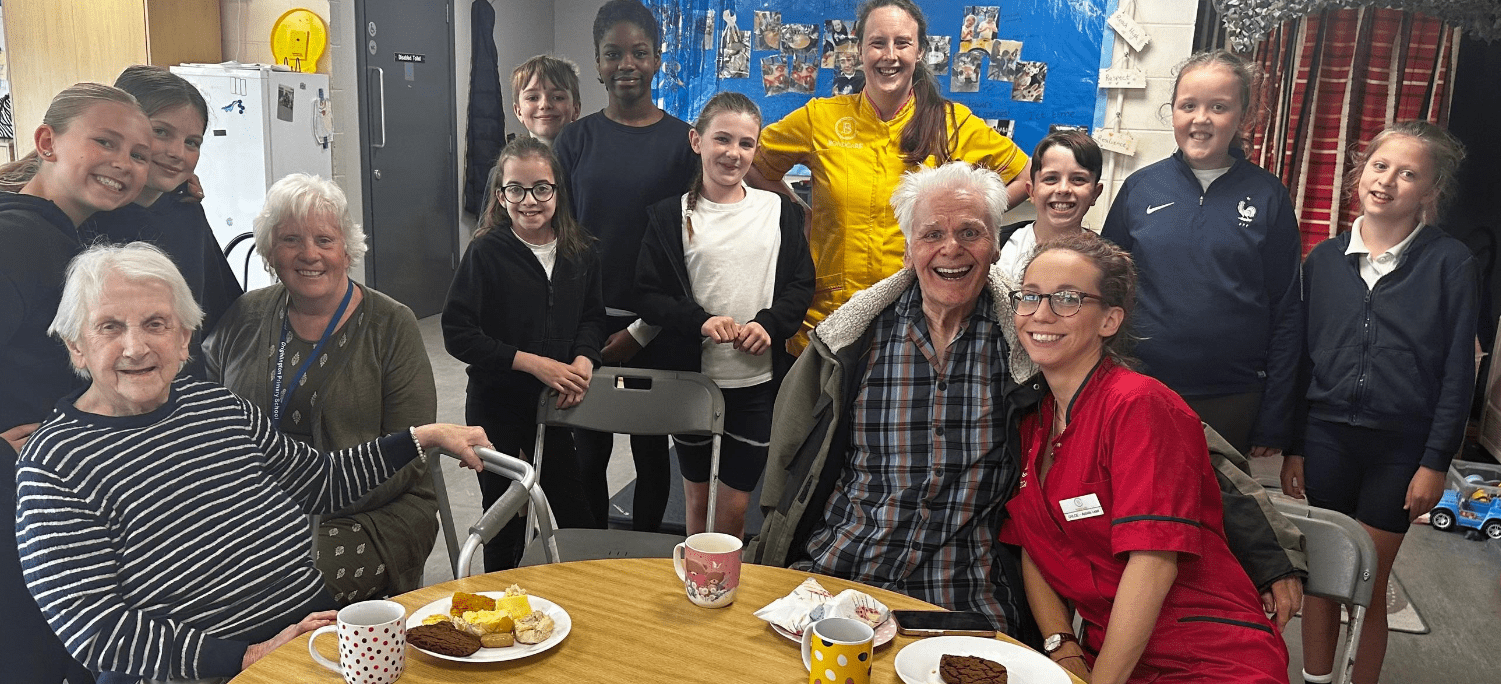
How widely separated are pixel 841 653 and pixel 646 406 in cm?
140

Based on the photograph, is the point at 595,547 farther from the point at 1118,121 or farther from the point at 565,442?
the point at 1118,121

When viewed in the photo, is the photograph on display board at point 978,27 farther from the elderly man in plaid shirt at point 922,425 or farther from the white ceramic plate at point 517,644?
the white ceramic plate at point 517,644

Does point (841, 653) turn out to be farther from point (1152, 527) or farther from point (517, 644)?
point (1152, 527)

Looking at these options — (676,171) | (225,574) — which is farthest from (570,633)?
(676,171)

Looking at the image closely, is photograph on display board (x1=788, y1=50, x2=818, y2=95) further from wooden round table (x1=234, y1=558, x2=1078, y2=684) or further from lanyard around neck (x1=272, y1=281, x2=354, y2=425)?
wooden round table (x1=234, y1=558, x2=1078, y2=684)

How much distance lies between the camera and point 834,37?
17.4ft

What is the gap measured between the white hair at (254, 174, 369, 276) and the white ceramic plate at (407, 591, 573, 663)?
862 mm

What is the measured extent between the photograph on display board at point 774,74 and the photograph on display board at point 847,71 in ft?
0.87

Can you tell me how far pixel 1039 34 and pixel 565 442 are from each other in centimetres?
343

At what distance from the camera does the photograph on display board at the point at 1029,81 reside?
5.04m

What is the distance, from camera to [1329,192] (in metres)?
4.48

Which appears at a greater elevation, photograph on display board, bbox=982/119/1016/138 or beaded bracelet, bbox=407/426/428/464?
photograph on display board, bbox=982/119/1016/138

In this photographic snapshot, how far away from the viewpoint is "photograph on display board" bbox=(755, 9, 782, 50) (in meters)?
5.33

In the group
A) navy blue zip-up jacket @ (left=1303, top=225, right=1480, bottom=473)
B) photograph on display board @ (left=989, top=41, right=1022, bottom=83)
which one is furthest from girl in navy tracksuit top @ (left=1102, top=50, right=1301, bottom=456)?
photograph on display board @ (left=989, top=41, right=1022, bottom=83)
